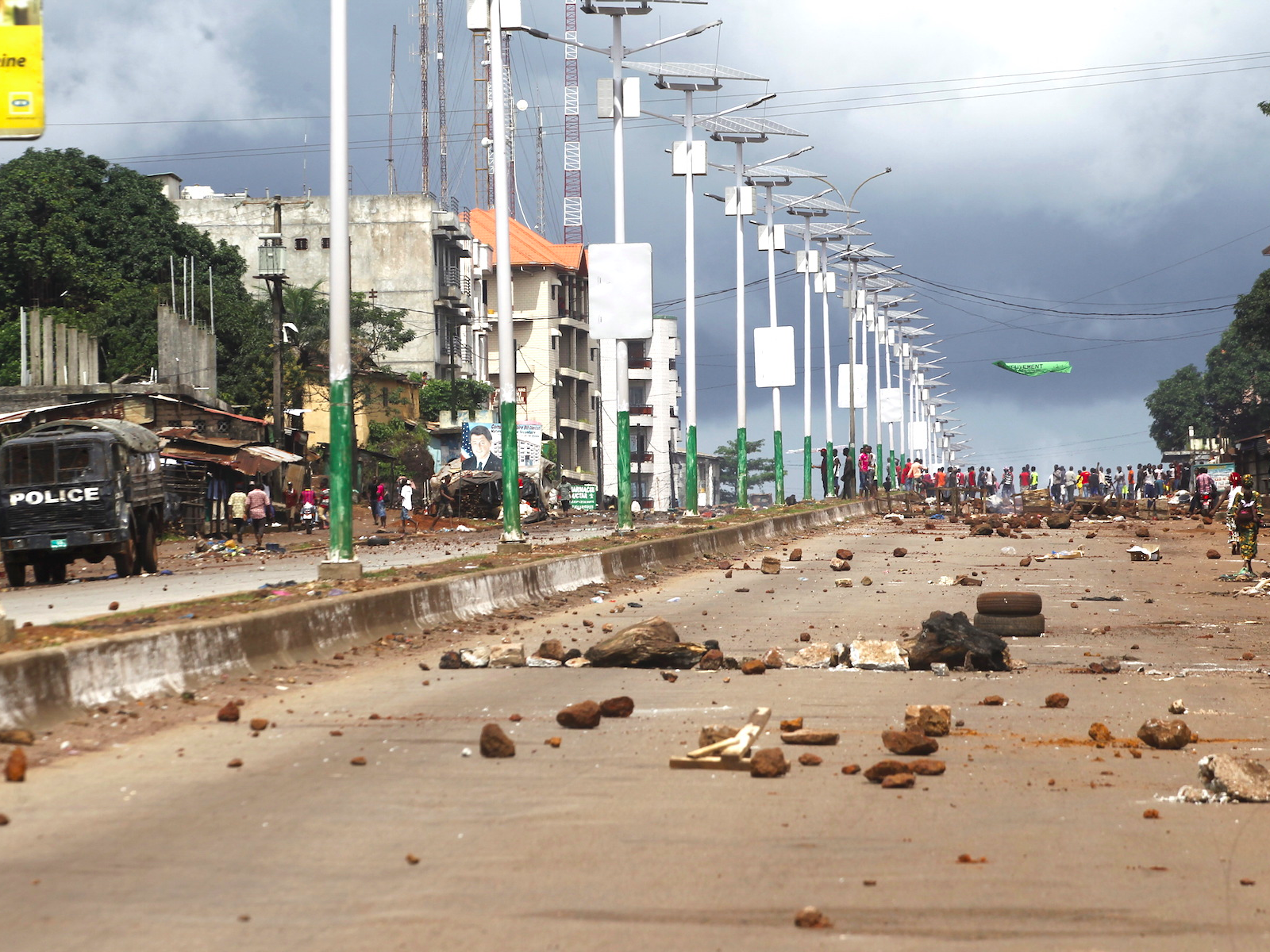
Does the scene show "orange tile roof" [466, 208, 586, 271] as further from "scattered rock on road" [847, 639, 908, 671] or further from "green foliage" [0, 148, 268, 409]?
"scattered rock on road" [847, 639, 908, 671]

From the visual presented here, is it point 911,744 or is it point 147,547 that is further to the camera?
point 147,547

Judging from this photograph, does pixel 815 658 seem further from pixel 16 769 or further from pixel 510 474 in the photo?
pixel 510 474

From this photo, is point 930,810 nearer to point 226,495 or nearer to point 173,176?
point 226,495

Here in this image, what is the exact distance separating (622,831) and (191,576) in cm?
1969

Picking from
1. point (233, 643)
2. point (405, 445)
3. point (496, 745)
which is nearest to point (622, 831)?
point (496, 745)

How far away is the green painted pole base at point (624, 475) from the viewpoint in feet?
95.9

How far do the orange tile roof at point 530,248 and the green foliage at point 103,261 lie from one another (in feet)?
110

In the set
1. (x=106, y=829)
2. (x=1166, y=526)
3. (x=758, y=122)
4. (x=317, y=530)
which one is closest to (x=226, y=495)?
(x=317, y=530)

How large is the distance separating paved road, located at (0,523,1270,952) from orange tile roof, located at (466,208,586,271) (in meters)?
89.4

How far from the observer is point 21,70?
10320 millimetres

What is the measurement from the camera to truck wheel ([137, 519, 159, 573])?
25125 mm

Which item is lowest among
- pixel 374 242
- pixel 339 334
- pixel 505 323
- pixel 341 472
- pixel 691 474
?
pixel 691 474

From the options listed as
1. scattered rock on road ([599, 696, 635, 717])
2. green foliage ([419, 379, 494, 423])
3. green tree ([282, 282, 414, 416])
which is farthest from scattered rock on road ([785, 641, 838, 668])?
green foliage ([419, 379, 494, 423])

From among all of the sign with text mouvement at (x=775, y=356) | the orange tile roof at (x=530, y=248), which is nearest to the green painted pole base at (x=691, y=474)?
the sign with text mouvement at (x=775, y=356)
